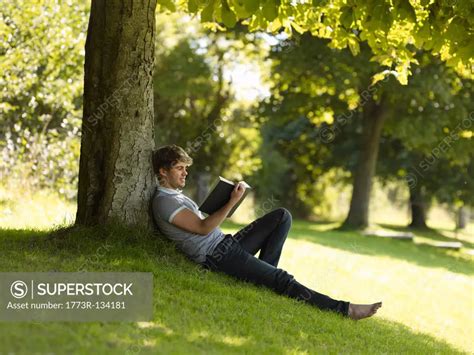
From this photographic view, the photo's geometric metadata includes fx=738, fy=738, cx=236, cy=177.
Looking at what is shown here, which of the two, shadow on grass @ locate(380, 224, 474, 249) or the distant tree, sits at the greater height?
the distant tree

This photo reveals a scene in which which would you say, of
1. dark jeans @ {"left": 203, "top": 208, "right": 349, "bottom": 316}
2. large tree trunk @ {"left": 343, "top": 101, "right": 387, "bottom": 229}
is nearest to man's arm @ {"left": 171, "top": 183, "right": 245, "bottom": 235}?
dark jeans @ {"left": 203, "top": 208, "right": 349, "bottom": 316}

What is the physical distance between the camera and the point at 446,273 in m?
15.6

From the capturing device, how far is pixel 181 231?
746cm

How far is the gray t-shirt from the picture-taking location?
7.41 metres

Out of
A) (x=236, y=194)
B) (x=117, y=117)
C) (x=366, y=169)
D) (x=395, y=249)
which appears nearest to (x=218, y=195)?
(x=236, y=194)

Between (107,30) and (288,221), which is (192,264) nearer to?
(288,221)

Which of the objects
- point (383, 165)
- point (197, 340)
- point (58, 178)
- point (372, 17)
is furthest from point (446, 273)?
point (383, 165)

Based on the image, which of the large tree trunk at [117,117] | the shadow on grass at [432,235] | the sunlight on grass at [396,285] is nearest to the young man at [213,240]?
the large tree trunk at [117,117]

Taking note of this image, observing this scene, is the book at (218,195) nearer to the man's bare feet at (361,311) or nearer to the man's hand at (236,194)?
the man's hand at (236,194)

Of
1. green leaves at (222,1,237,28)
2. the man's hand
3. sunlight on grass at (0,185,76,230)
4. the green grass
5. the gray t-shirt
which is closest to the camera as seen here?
the green grass

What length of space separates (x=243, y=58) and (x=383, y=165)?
716cm

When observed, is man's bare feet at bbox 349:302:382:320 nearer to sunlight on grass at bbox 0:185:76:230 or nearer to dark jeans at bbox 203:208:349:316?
dark jeans at bbox 203:208:349:316

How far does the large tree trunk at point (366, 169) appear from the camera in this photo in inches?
951

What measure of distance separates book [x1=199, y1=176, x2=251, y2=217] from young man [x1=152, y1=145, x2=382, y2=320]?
9 centimetres
